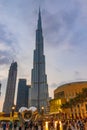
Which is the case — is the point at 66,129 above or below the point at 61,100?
below

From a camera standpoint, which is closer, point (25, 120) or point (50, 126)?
point (25, 120)

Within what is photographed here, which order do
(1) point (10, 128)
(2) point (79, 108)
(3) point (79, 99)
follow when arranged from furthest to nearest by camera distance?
(2) point (79, 108) → (3) point (79, 99) → (1) point (10, 128)

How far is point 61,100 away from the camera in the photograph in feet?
325

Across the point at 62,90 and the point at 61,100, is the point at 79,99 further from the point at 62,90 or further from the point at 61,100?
the point at 62,90

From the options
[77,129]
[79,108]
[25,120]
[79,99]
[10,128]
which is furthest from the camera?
[79,108]

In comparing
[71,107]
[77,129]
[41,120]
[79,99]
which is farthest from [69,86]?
[77,129]

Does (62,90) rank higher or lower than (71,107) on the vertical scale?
higher

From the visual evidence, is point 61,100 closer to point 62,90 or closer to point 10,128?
point 62,90

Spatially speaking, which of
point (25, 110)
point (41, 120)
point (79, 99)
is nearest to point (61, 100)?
point (79, 99)

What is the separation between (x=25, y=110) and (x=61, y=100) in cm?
7434

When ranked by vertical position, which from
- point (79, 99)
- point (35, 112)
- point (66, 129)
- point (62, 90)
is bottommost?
point (66, 129)

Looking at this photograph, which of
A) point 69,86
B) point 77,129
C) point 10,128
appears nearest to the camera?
point 77,129

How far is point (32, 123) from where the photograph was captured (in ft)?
89.0

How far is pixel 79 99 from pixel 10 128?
3399 cm
